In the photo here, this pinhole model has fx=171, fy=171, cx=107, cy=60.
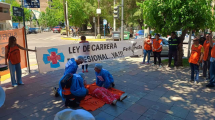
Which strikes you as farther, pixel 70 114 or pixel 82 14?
pixel 82 14

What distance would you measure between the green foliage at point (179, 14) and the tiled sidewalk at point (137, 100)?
2.19 meters

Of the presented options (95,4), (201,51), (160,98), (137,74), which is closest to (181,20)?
(201,51)

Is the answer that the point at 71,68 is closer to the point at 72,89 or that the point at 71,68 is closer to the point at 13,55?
the point at 72,89

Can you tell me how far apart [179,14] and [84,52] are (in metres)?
4.27

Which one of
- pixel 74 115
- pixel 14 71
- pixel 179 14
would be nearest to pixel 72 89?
pixel 74 115

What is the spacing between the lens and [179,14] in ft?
23.5

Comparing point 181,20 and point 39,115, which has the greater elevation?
point 181,20

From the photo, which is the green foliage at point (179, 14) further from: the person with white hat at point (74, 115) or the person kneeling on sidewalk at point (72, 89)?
the person with white hat at point (74, 115)

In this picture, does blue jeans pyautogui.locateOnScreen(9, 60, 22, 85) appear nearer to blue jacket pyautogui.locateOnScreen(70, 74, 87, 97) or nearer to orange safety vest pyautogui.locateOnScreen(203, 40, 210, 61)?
blue jacket pyautogui.locateOnScreen(70, 74, 87, 97)

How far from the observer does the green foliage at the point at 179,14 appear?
273 inches

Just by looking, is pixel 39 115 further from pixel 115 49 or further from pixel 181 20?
pixel 181 20

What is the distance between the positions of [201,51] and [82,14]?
92.4 feet

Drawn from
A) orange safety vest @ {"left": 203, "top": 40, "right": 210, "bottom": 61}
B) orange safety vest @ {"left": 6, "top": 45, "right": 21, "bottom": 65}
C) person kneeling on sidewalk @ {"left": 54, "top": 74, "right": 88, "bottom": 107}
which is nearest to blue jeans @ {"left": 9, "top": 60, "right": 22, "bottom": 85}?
orange safety vest @ {"left": 6, "top": 45, "right": 21, "bottom": 65}

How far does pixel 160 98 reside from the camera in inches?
193
